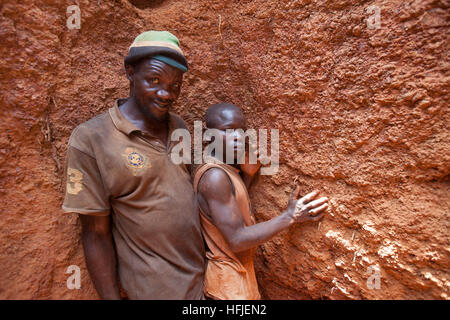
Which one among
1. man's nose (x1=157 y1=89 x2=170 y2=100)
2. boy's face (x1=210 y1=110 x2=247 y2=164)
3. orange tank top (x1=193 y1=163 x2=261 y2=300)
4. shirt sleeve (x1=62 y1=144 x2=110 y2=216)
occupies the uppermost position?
man's nose (x1=157 y1=89 x2=170 y2=100)

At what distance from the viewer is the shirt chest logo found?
171 cm

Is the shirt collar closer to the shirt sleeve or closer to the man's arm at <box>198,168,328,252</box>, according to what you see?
the man's arm at <box>198,168,328,252</box>

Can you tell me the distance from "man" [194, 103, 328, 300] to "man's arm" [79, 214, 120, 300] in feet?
1.88

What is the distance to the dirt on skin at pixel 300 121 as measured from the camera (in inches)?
60.2

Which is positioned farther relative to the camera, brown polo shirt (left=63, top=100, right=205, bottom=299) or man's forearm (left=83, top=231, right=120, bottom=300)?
man's forearm (left=83, top=231, right=120, bottom=300)

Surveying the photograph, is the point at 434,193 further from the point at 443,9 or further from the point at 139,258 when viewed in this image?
the point at 139,258

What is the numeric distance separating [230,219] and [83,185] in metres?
0.84

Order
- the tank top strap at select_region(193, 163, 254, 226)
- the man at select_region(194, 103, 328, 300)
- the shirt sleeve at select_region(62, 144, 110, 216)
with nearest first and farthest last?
the shirt sleeve at select_region(62, 144, 110, 216)
the man at select_region(194, 103, 328, 300)
the tank top strap at select_region(193, 163, 254, 226)

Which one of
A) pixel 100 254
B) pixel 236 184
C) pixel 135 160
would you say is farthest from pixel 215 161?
pixel 100 254

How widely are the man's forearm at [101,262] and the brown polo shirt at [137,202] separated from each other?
5cm

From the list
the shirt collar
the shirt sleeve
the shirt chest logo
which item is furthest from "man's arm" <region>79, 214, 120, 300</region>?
the shirt collar

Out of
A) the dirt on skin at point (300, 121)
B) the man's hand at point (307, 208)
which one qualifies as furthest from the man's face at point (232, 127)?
the man's hand at point (307, 208)

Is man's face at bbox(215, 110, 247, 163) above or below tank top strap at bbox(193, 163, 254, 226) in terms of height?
above

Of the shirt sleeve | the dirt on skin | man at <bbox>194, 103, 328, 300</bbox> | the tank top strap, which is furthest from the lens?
the tank top strap
